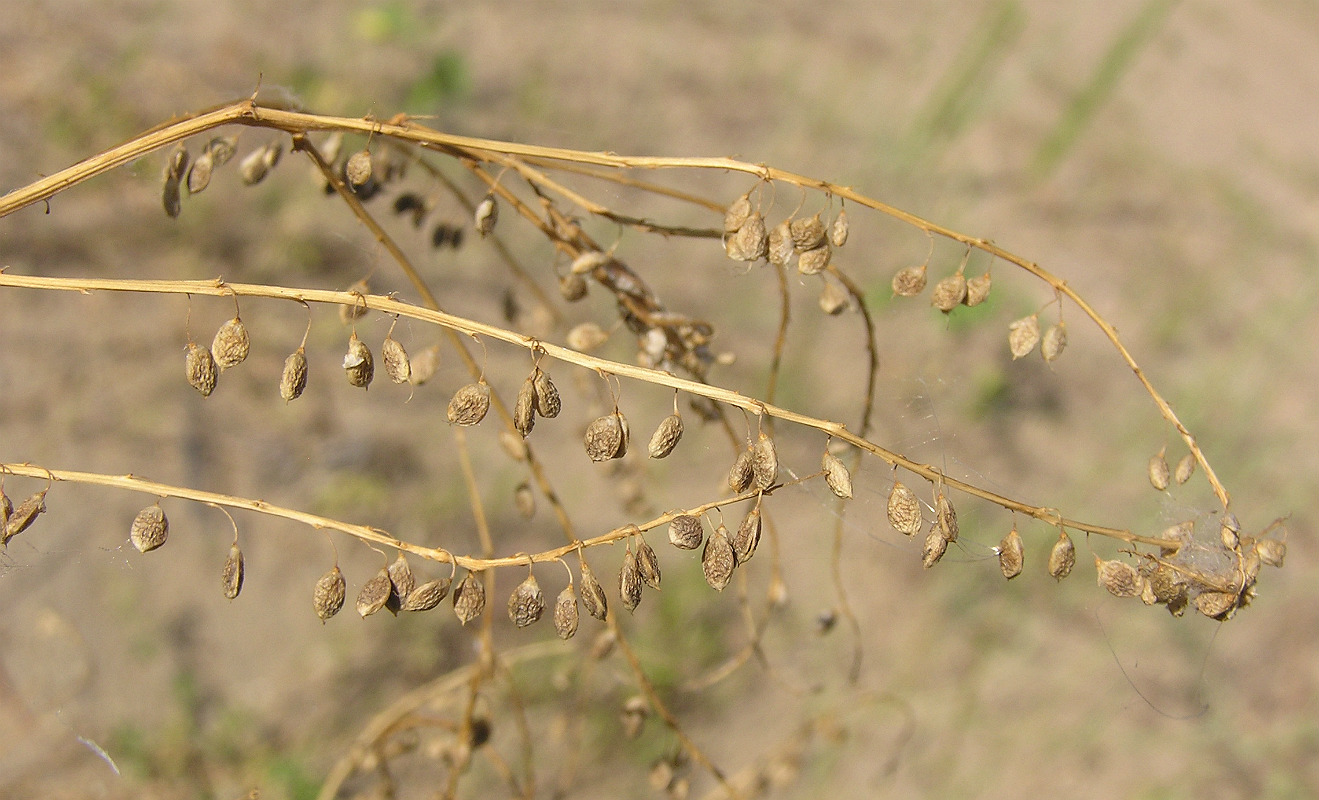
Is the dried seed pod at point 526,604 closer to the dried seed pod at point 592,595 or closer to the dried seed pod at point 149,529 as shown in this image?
the dried seed pod at point 592,595

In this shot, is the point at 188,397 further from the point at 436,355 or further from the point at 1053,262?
the point at 1053,262

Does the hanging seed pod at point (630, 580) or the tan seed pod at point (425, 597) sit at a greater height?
the hanging seed pod at point (630, 580)

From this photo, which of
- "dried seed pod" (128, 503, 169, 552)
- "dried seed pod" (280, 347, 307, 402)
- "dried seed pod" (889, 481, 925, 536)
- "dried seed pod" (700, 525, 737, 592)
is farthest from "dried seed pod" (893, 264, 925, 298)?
"dried seed pod" (128, 503, 169, 552)

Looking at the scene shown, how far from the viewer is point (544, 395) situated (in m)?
0.73

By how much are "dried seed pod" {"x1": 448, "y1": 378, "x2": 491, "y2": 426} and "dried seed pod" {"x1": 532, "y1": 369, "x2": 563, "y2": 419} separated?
0.04 meters

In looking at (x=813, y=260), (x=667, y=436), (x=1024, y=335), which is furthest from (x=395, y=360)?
(x=1024, y=335)

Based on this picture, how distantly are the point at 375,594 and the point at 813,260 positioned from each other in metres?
0.46

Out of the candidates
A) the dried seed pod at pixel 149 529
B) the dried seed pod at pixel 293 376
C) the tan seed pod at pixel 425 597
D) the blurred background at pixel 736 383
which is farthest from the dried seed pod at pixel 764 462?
the blurred background at pixel 736 383

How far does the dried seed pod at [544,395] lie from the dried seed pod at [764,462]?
159 mm

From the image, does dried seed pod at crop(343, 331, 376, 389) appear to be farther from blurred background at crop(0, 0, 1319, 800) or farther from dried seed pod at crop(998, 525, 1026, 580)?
blurred background at crop(0, 0, 1319, 800)

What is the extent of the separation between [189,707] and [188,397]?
2.03 ft

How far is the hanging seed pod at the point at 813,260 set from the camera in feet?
2.61

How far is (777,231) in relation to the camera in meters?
0.80

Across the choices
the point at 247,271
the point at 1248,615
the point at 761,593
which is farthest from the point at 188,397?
the point at 1248,615
